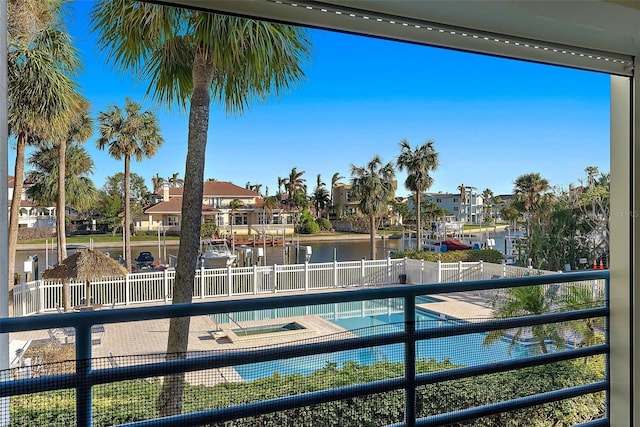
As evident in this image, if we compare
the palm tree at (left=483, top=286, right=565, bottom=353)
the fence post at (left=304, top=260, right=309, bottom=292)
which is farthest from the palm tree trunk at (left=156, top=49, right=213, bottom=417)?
the palm tree at (left=483, top=286, right=565, bottom=353)

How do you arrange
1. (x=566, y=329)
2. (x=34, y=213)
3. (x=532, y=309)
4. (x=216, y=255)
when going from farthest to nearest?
(x=216, y=255) < (x=34, y=213) < (x=532, y=309) < (x=566, y=329)

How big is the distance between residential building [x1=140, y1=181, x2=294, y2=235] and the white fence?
885 mm

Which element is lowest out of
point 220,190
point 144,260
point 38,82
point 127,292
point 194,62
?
point 127,292

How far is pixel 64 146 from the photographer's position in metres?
4.28

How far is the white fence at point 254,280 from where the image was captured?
5.09 metres

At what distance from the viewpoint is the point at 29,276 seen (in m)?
4.43

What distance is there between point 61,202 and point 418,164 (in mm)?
5493

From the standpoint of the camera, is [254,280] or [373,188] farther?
[373,188]

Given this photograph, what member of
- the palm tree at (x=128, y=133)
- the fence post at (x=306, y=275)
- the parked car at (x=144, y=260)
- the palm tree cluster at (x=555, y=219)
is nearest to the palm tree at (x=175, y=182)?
the palm tree at (x=128, y=133)

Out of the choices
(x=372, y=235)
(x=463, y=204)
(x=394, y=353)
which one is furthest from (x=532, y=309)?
(x=463, y=204)

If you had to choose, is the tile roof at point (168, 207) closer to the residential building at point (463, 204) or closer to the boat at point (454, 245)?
the residential building at point (463, 204)

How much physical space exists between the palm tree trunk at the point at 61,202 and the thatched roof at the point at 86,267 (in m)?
0.35

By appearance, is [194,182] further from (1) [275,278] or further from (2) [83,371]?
(2) [83,371]

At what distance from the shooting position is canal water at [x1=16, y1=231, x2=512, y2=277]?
14.6 feet
